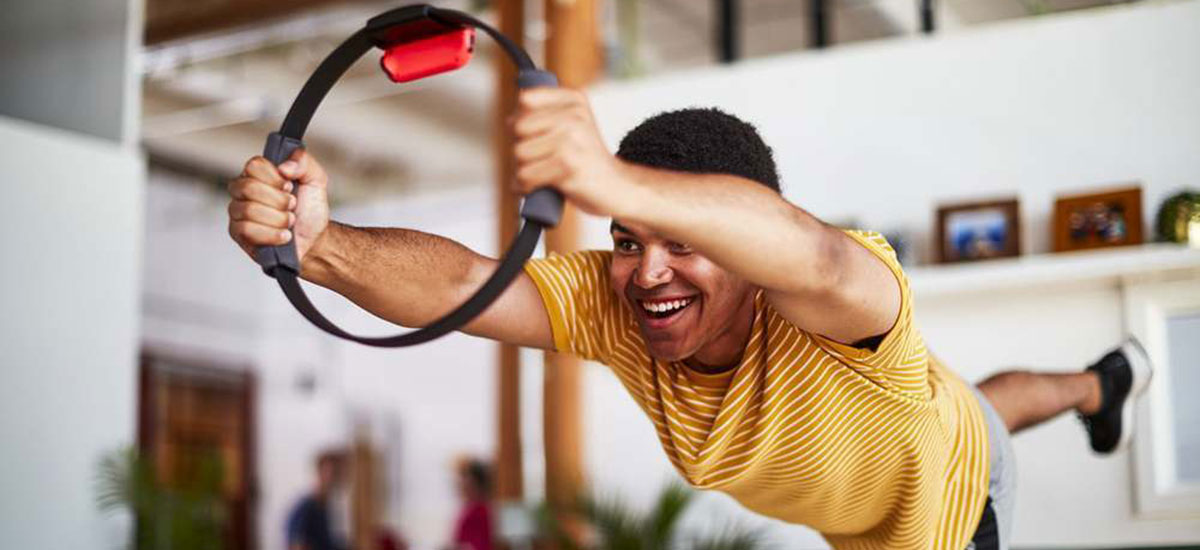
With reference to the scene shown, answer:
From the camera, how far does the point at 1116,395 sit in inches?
120

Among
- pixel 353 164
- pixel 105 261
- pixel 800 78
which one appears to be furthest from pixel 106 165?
pixel 353 164

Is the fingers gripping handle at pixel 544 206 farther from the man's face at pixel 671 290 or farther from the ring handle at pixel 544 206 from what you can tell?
the man's face at pixel 671 290

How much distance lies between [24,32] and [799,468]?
3792mm

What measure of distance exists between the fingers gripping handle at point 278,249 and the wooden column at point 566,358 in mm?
2761

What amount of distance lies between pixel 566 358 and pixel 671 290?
3.26 m

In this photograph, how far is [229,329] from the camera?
34.1 ft

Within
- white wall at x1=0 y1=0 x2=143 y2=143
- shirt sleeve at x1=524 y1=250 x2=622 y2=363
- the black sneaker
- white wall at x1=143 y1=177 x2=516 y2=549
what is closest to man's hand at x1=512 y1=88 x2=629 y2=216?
shirt sleeve at x1=524 y1=250 x2=622 y2=363

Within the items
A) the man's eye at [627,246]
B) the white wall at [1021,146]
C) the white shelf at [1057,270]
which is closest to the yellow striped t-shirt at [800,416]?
the man's eye at [627,246]

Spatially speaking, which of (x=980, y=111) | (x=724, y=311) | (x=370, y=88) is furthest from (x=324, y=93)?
(x=370, y=88)

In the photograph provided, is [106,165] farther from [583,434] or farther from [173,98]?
[173,98]

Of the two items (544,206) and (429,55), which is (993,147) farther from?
(544,206)

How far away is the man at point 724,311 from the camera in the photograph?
1296 mm

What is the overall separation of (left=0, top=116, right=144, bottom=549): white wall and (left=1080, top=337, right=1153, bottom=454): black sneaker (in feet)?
10.5

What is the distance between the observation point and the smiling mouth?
176cm
